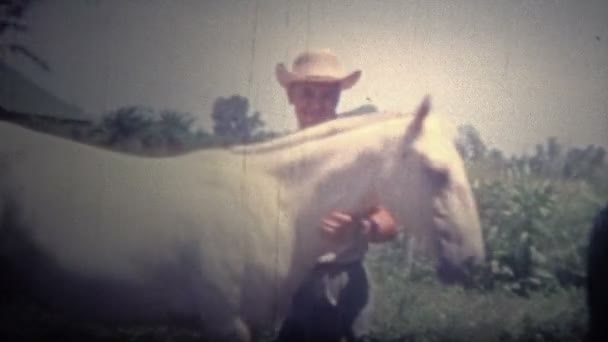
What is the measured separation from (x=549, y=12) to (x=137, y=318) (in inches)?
80.3

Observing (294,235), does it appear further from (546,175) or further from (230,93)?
(546,175)

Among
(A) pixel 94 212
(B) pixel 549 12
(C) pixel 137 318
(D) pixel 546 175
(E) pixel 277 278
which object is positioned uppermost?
(B) pixel 549 12

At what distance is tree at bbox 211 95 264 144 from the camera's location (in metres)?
2.86

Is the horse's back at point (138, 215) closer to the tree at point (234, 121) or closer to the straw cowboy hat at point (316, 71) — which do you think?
the tree at point (234, 121)

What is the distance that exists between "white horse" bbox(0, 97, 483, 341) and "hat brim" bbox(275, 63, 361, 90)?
0.50ft

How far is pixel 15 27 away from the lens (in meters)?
2.87

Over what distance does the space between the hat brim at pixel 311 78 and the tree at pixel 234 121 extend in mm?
164

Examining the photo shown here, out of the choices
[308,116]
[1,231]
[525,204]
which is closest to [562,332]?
[525,204]

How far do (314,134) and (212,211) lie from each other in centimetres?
49

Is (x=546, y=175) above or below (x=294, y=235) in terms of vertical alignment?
above

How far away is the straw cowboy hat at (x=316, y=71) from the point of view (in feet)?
9.50

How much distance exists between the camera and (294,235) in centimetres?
283

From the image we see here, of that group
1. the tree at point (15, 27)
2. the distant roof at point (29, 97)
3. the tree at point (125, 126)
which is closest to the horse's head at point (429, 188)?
the tree at point (125, 126)

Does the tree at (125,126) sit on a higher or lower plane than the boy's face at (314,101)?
lower
